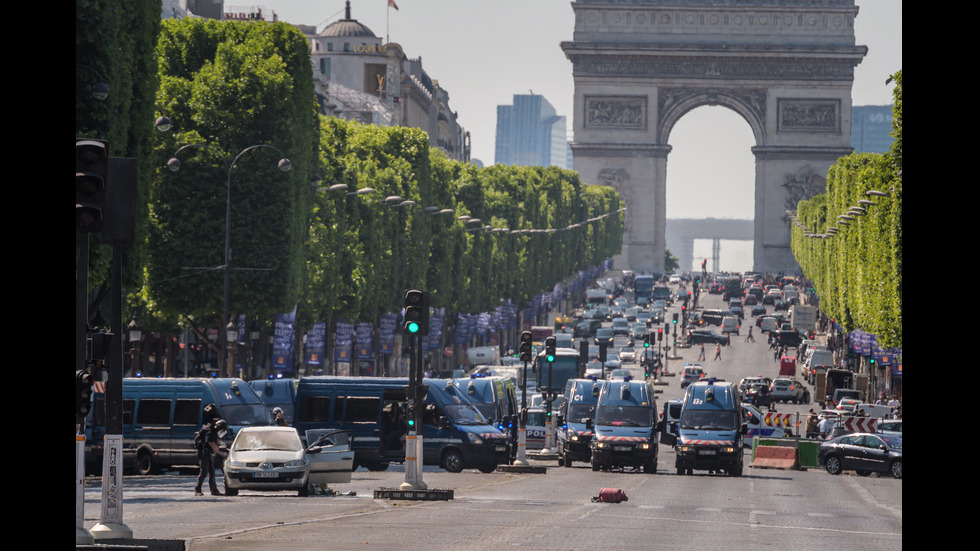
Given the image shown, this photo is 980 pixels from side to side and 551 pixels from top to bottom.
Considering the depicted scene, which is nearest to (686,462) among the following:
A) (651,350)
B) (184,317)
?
(184,317)

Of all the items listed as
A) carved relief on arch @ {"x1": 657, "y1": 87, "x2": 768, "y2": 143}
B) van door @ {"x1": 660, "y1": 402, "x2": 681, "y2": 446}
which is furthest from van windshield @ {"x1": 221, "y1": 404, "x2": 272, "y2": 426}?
carved relief on arch @ {"x1": 657, "y1": 87, "x2": 768, "y2": 143}

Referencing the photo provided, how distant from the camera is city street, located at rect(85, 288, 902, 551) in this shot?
23766 mm

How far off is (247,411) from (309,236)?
75.7 ft

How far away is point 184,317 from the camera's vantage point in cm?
5891

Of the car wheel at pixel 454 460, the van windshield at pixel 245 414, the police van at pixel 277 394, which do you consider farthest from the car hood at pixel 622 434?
the van windshield at pixel 245 414

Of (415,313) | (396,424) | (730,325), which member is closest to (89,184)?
(415,313)

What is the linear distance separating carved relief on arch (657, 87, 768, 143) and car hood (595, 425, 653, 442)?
440ft

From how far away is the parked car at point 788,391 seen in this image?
88688mm

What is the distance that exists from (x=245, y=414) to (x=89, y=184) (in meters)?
22.9

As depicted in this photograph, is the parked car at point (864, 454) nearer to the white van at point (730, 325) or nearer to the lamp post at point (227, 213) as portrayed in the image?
the lamp post at point (227, 213)

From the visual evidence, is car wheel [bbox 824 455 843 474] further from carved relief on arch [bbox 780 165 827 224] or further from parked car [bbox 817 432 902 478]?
carved relief on arch [bbox 780 165 827 224]

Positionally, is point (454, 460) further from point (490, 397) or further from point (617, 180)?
point (617, 180)

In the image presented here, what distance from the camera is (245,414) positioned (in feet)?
139

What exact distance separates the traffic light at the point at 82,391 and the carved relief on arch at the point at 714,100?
160 meters
